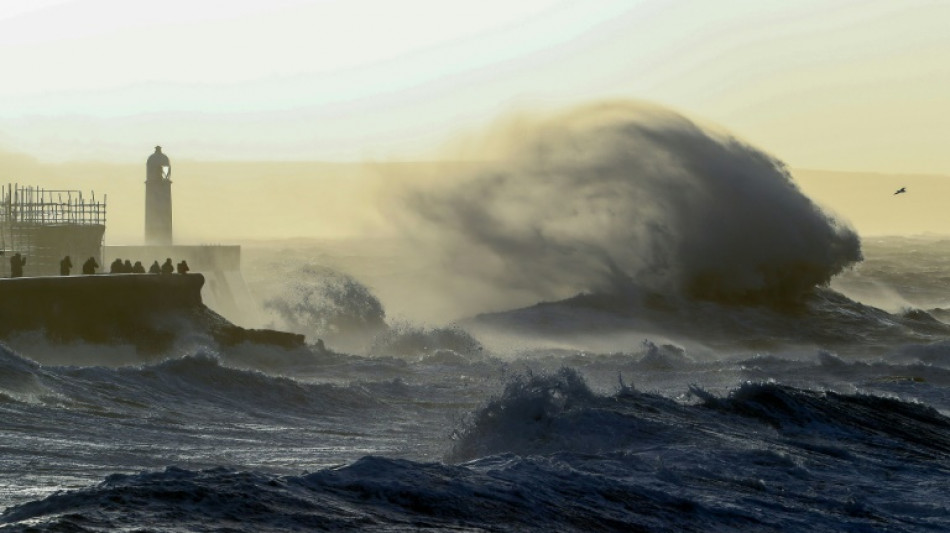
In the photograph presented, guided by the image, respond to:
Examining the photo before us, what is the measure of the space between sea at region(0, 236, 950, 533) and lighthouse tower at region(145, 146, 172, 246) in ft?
34.4

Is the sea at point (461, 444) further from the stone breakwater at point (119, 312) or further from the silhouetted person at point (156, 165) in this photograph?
the silhouetted person at point (156, 165)

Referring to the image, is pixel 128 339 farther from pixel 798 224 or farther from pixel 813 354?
pixel 798 224

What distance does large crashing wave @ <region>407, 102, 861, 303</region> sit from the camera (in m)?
35.7

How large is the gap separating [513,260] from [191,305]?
15.0 meters

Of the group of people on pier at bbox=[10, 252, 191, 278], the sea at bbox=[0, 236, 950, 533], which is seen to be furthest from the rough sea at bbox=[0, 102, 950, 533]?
the group of people on pier at bbox=[10, 252, 191, 278]

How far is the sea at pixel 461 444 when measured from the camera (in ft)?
24.1

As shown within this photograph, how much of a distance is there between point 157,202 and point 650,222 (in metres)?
13.1

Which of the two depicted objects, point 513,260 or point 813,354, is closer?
point 813,354

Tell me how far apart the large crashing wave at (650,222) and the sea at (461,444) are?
12.7 meters

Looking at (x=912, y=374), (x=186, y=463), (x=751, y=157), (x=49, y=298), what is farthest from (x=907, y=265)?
(x=186, y=463)

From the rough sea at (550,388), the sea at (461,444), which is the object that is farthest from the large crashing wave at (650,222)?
the sea at (461,444)

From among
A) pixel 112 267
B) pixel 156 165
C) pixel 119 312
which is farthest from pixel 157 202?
pixel 119 312

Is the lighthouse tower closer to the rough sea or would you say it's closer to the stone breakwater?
the rough sea

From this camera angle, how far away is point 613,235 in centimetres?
3662
